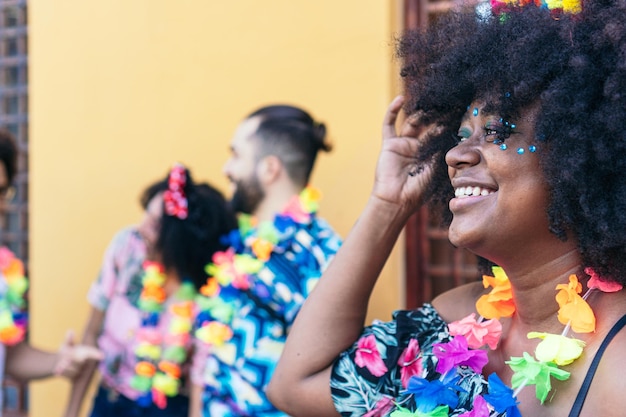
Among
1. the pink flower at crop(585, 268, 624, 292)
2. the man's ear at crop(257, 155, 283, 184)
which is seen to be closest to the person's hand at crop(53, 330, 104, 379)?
the man's ear at crop(257, 155, 283, 184)

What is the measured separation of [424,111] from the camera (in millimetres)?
2260

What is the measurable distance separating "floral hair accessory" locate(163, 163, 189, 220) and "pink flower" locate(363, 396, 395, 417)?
2125 mm

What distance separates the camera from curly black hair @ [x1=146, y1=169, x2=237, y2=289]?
4109mm

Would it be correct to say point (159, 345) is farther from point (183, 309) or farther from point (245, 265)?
point (245, 265)

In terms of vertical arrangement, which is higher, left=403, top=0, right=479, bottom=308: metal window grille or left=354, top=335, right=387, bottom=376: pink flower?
left=354, top=335, right=387, bottom=376: pink flower

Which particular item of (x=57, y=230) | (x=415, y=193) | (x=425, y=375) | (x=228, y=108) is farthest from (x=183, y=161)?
(x=425, y=375)

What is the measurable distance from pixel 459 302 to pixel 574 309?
1.68 ft

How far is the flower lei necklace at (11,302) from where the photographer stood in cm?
417

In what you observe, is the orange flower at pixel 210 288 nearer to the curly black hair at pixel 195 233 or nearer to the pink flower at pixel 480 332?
the curly black hair at pixel 195 233

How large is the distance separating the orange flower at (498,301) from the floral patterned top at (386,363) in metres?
0.12

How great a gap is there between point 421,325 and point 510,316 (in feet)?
0.89

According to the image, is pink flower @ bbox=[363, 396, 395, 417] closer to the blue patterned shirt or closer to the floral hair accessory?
the blue patterned shirt

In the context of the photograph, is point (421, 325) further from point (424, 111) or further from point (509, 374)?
point (424, 111)

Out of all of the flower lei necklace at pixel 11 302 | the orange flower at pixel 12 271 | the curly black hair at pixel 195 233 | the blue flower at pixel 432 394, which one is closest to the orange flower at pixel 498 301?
the blue flower at pixel 432 394
